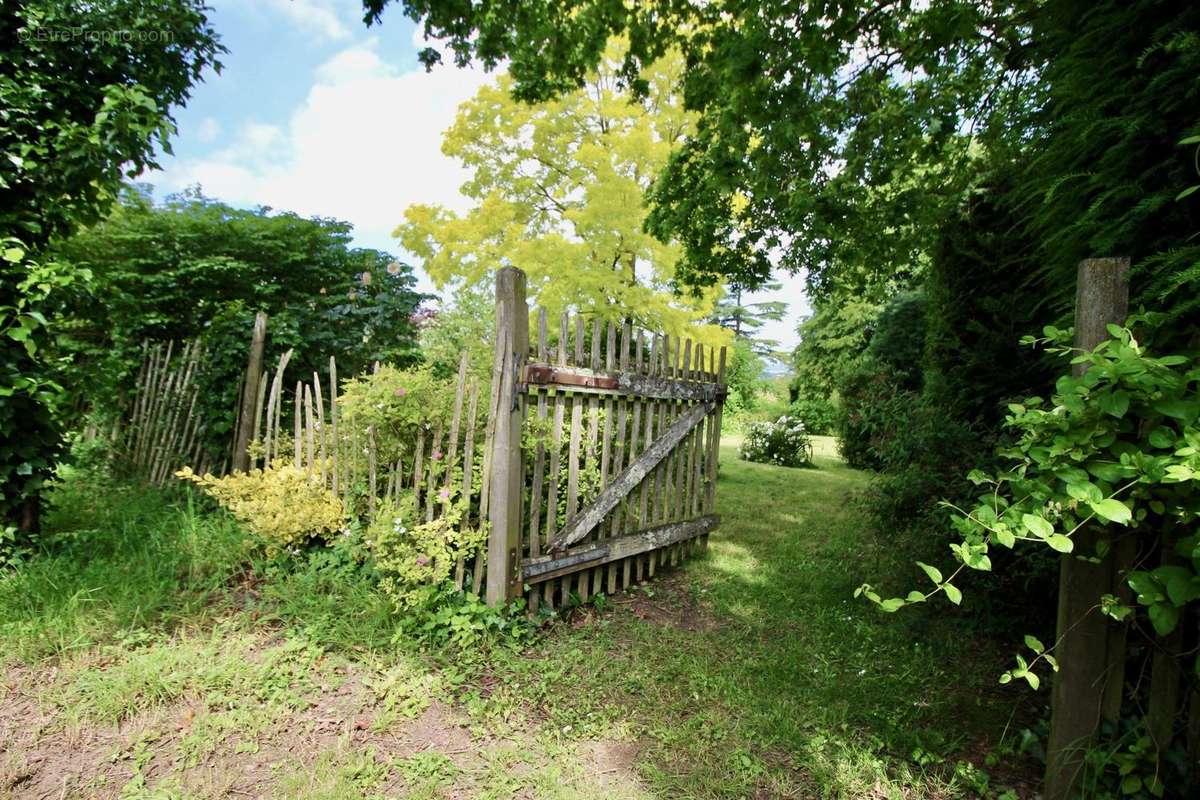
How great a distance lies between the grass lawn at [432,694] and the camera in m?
2.23

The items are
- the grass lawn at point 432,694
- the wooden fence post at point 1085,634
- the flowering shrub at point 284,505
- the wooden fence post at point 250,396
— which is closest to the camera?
the wooden fence post at point 1085,634

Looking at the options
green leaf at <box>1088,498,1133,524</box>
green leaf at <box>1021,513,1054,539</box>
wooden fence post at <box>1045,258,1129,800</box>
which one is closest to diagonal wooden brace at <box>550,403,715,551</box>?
wooden fence post at <box>1045,258,1129,800</box>

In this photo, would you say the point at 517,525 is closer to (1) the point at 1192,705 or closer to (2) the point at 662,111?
(1) the point at 1192,705

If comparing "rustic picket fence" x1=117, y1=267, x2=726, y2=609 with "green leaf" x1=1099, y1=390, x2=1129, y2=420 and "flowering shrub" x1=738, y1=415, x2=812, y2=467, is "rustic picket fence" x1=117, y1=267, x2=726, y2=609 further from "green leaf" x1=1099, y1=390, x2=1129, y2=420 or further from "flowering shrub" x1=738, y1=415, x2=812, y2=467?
"flowering shrub" x1=738, y1=415, x2=812, y2=467

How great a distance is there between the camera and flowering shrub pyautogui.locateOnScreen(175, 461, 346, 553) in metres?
3.77

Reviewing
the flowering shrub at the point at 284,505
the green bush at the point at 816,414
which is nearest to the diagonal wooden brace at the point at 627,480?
the flowering shrub at the point at 284,505

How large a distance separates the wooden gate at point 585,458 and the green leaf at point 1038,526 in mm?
2477

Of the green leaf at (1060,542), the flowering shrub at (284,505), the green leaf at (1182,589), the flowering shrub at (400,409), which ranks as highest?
the flowering shrub at (400,409)

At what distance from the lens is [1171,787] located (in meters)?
1.85

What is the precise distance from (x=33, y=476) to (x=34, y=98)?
240cm

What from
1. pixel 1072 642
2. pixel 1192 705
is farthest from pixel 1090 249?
pixel 1192 705

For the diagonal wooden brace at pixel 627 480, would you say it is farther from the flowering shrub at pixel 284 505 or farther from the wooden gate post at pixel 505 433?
the flowering shrub at pixel 284 505

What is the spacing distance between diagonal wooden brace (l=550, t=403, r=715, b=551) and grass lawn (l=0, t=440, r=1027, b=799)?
0.61m

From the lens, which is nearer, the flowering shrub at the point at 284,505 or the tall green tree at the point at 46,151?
the tall green tree at the point at 46,151
